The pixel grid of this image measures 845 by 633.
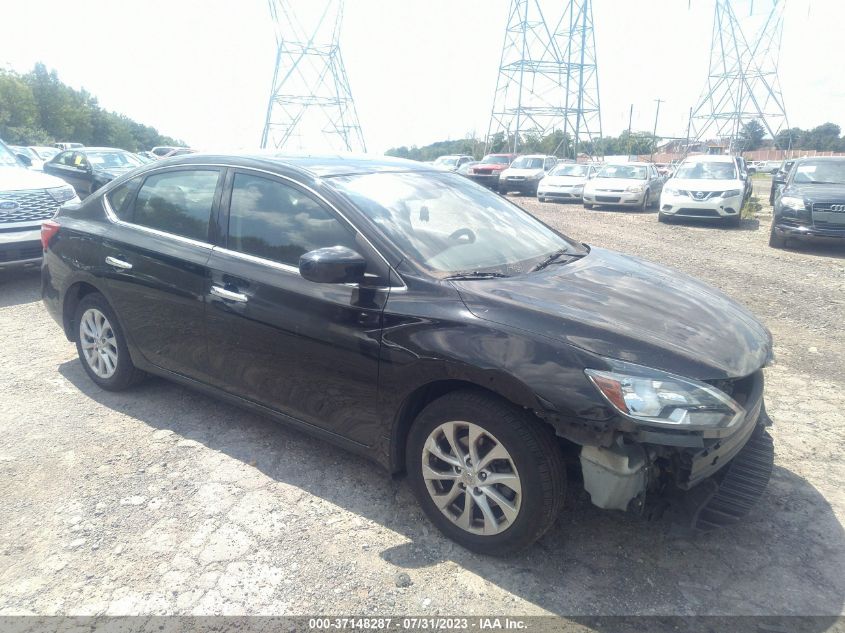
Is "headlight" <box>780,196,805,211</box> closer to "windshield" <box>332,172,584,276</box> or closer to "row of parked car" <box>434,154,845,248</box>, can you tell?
"row of parked car" <box>434,154,845,248</box>

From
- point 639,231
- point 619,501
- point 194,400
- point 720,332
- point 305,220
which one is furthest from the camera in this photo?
point 639,231

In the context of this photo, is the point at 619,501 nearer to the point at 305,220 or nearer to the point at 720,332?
the point at 720,332

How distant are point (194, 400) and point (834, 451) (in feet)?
13.7

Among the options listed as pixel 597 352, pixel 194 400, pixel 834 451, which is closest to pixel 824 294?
pixel 834 451

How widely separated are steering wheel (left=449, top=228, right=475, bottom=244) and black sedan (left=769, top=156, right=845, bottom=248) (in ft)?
31.1

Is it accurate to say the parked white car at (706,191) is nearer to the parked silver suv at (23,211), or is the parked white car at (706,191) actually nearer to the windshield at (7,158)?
the parked silver suv at (23,211)

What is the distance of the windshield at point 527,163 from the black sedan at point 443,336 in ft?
71.4

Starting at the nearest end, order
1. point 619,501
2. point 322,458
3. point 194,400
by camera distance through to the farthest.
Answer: point 619,501 → point 322,458 → point 194,400

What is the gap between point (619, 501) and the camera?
2520 millimetres

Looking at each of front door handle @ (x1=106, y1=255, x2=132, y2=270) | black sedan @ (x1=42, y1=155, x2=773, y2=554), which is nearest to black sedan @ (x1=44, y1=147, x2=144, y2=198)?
front door handle @ (x1=106, y1=255, x2=132, y2=270)

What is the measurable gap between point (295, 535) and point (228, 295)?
4.51 ft

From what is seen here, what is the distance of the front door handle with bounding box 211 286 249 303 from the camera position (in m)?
3.47

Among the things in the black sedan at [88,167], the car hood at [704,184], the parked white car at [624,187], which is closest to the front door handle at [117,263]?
the black sedan at [88,167]

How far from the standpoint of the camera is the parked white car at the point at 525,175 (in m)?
24.3
